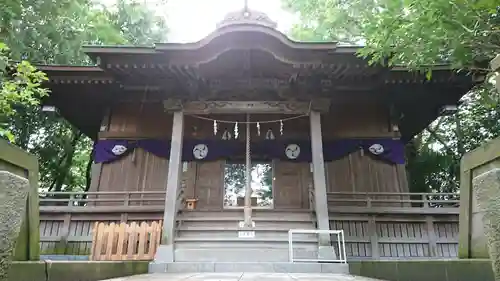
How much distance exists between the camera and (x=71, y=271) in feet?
14.9

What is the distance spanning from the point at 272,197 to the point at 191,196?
2159 millimetres

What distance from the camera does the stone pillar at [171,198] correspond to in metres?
6.97

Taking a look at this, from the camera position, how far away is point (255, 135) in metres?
10.3

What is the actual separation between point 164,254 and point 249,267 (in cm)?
173

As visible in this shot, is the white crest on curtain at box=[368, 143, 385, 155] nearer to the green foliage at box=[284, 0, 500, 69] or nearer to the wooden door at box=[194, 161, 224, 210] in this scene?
the wooden door at box=[194, 161, 224, 210]

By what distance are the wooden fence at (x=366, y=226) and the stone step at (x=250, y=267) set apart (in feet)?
7.64

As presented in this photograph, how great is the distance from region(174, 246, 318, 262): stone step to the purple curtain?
3.42 m

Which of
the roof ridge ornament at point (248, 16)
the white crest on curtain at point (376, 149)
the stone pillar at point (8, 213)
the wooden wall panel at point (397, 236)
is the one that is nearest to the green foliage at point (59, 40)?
the stone pillar at point (8, 213)

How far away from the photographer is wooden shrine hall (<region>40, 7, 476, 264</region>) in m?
7.76

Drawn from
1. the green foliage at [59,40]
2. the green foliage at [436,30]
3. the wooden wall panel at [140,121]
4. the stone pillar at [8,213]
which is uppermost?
the green foliage at [59,40]

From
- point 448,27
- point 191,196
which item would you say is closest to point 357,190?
point 191,196

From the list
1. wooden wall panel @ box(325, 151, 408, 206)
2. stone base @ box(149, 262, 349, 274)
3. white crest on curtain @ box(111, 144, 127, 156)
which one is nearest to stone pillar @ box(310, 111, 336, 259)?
stone base @ box(149, 262, 349, 274)

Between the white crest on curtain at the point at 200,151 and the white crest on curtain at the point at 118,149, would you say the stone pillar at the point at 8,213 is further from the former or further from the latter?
the white crest on curtain at the point at 118,149

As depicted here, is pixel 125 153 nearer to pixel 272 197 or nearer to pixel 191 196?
pixel 191 196
